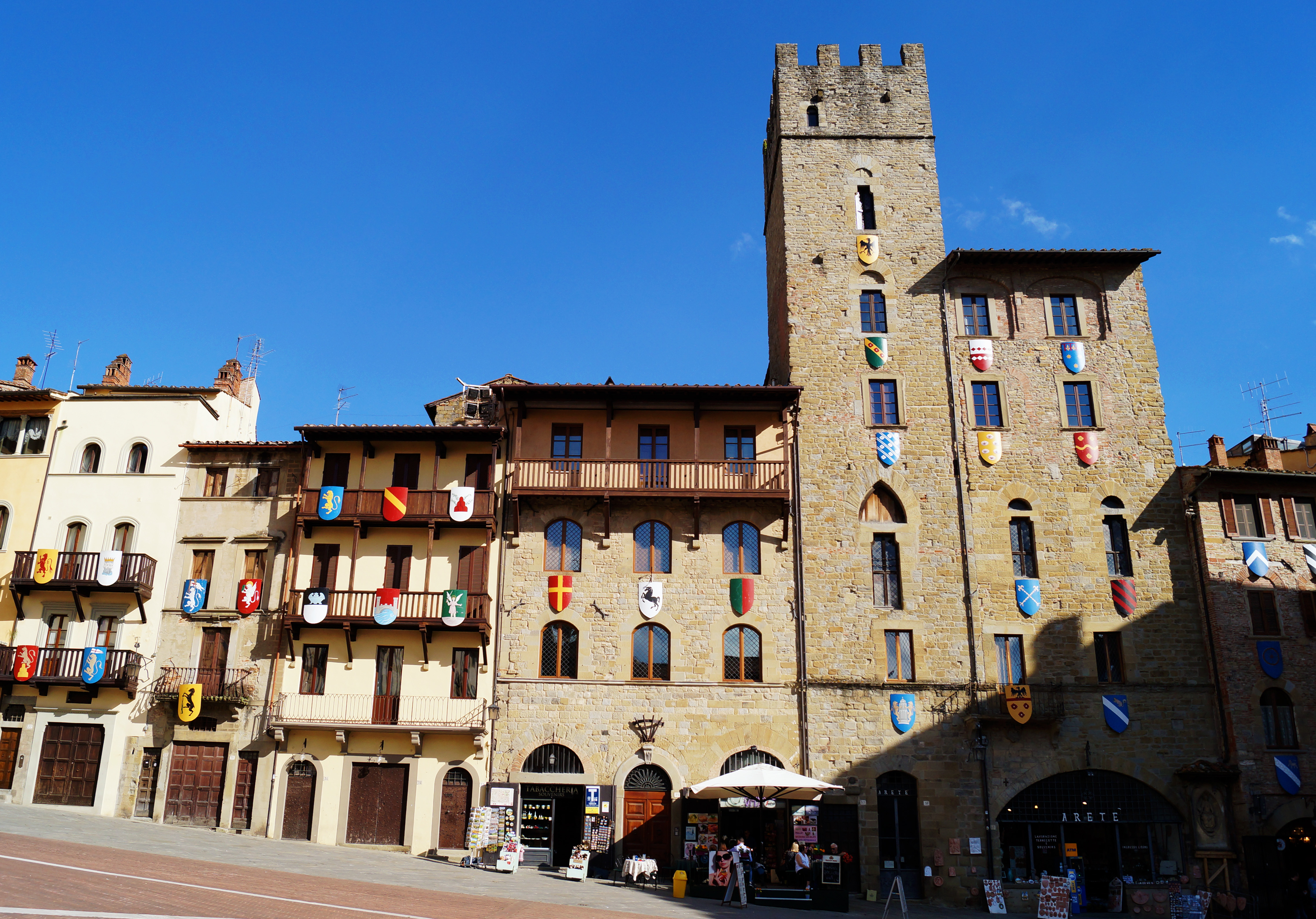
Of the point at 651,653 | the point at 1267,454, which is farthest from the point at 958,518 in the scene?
the point at 1267,454

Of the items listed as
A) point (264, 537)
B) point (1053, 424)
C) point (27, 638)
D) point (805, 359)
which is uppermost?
point (805, 359)

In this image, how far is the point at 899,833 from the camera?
2614cm

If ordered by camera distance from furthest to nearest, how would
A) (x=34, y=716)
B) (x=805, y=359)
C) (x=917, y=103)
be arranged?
(x=917, y=103)
(x=805, y=359)
(x=34, y=716)

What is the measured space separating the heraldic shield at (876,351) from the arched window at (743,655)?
929cm

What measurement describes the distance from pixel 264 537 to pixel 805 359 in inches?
697

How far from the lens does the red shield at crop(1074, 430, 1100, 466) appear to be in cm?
2912

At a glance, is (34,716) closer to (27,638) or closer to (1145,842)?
(27,638)

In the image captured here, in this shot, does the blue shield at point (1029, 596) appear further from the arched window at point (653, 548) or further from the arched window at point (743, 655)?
the arched window at point (653, 548)

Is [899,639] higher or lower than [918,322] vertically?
lower

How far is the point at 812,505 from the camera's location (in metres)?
28.7

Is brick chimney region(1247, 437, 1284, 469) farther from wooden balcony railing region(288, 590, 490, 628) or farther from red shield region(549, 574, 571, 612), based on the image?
wooden balcony railing region(288, 590, 490, 628)

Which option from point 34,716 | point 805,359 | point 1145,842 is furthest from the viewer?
point 805,359

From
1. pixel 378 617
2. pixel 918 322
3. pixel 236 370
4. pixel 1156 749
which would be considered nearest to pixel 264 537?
pixel 378 617

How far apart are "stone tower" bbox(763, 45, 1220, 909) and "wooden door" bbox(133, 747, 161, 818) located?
18.9 meters
